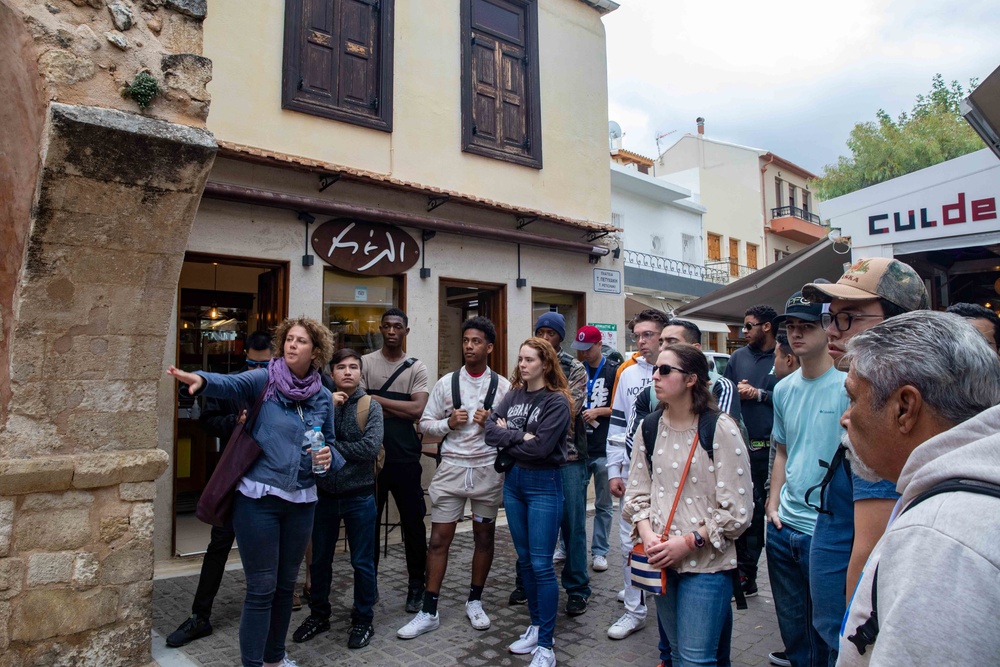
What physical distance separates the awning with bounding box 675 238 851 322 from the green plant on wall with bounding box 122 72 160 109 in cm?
553

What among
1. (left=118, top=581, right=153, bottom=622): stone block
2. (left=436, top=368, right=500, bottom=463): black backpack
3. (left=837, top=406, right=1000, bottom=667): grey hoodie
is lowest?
(left=118, top=581, right=153, bottom=622): stone block

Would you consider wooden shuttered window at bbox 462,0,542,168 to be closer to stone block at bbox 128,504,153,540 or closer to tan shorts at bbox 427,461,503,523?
tan shorts at bbox 427,461,503,523

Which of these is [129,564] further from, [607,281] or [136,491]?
[607,281]

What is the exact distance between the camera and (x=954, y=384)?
1396mm

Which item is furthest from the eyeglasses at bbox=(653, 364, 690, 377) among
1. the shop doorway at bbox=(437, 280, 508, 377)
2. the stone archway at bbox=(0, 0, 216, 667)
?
the shop doorway at bbox=(437, 280, 508, 377)

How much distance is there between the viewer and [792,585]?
3.29 m

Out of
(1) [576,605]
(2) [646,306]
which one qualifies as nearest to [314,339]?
(1) [576,605]

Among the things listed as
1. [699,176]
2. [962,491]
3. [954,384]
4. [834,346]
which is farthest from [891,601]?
[699,176]

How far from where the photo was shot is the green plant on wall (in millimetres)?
3750

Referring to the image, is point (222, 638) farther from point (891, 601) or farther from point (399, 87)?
point (399, 87)

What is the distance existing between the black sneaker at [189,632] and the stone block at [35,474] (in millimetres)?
1231

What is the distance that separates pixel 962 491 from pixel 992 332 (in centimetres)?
375

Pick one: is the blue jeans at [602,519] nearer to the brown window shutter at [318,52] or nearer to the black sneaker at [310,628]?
the black sneaker at [310,628]

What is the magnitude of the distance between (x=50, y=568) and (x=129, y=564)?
1.28ft
